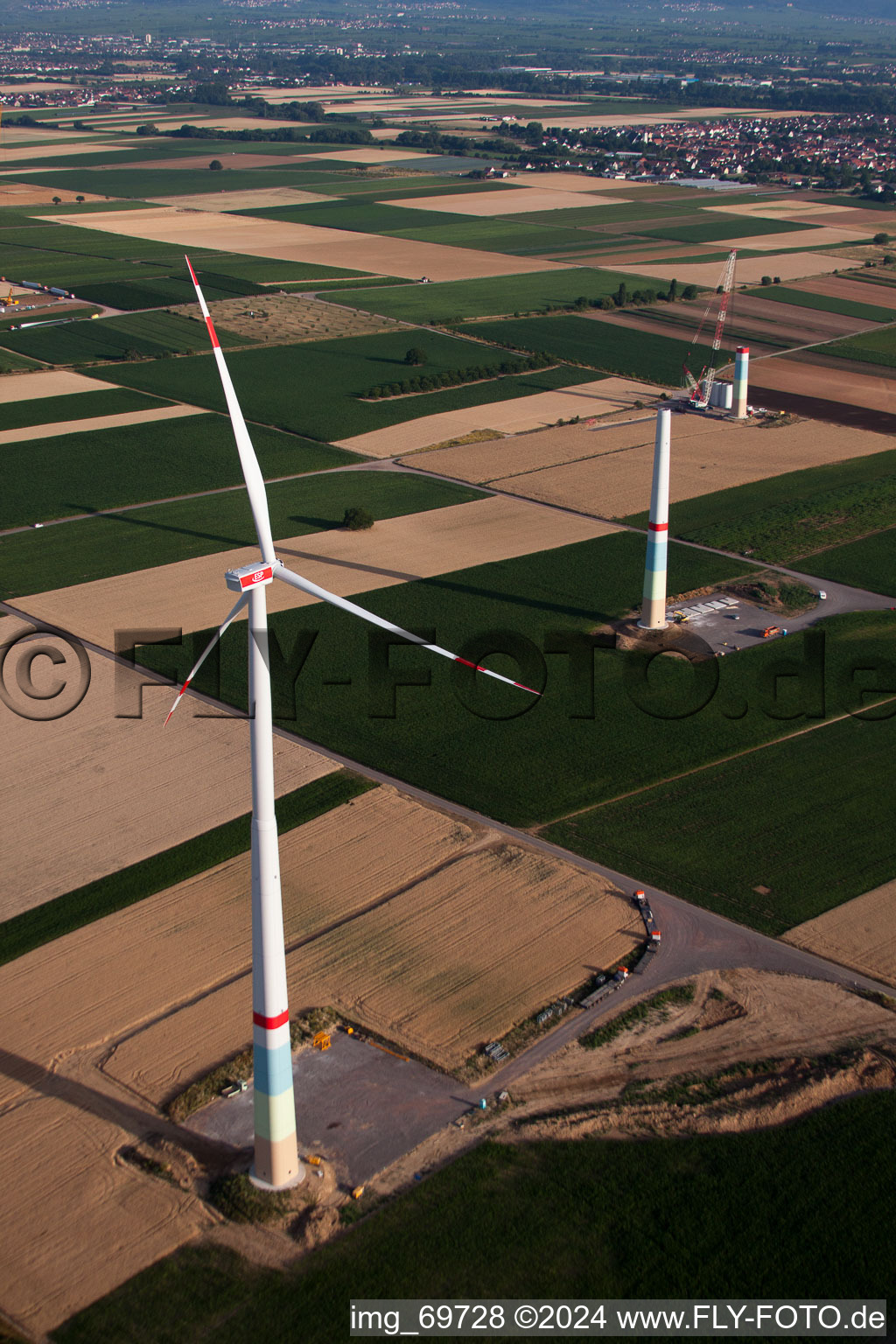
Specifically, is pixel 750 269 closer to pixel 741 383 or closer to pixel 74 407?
pixel 741 383

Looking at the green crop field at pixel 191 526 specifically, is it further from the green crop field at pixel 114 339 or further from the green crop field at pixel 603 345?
the green crop field at pixel 114 339

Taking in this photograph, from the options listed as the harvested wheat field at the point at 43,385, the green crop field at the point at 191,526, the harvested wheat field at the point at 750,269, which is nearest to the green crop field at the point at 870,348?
the harvested wheat field at the point at 750,269

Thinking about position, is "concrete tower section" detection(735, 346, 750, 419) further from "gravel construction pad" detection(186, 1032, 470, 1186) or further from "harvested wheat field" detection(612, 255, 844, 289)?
"gravel construction pad" detection(186, 1032, 470, 1186)

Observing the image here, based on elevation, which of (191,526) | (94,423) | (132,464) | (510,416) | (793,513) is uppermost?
(510,416)

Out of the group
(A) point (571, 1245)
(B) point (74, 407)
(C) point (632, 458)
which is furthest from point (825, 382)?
(A) point (571, 1245)

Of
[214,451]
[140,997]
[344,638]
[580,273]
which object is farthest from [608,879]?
[580,273]
